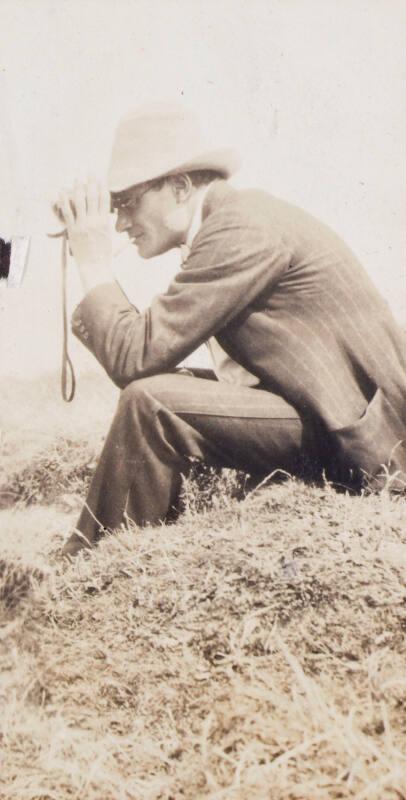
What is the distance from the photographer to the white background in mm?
2912

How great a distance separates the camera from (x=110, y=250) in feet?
9.34

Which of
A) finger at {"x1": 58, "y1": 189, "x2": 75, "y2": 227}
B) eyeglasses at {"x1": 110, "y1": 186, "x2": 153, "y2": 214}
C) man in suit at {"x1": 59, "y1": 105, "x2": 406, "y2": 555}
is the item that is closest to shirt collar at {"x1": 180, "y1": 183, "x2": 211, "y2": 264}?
man in suit at {"x1": 59, "y1": 105, "x2": 406, "y2": 555}

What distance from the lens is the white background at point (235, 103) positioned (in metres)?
2.91

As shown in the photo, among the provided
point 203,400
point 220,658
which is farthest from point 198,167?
point 220,658

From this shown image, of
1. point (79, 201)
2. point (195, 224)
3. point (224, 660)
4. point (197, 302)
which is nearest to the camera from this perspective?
point (224, 660)

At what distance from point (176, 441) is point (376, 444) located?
2.05 feet

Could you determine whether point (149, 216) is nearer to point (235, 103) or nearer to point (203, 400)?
point (235, 103)

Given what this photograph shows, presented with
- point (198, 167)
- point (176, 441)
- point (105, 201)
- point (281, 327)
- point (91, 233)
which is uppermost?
point (198, 167)

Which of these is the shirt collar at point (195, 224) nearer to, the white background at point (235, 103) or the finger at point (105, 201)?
the white background at point (235, 103)

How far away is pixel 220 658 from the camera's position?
2.44 metres

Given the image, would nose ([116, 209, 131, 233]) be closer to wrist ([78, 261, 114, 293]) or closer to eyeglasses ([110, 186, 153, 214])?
eyeglasses ([110, 186, 153, 214])

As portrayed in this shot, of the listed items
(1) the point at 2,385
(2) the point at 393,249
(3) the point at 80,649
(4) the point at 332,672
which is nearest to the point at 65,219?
(1) the point at 2,385

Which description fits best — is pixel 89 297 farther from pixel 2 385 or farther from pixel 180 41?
pixel 180 41

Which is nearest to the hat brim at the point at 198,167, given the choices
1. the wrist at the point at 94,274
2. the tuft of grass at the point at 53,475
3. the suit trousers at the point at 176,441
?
the wrist at the point at 94,274
